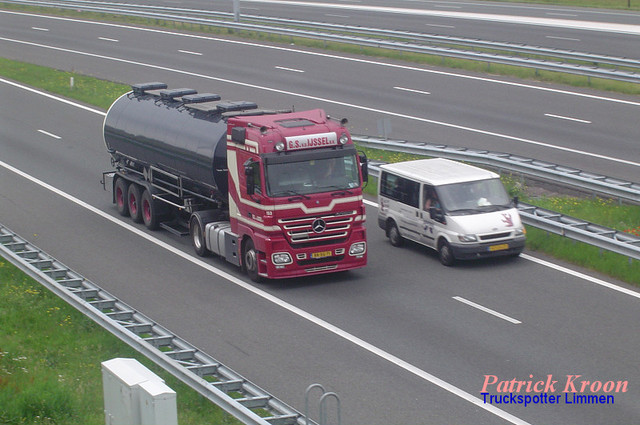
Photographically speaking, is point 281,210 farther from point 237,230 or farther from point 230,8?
point 230,8

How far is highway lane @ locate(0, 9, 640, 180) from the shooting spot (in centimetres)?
2956

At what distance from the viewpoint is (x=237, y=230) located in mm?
19422

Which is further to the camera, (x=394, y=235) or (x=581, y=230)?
(x=394, y=235)

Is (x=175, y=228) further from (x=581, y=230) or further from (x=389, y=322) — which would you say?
(x=581, y=230)

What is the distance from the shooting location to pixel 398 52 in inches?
1769

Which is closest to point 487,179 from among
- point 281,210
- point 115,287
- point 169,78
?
point 281,210

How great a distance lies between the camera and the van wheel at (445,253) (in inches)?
767

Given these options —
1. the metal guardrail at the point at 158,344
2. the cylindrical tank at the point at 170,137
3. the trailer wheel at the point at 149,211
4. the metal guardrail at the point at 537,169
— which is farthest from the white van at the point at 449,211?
the metal guardrail at the point at 158,344

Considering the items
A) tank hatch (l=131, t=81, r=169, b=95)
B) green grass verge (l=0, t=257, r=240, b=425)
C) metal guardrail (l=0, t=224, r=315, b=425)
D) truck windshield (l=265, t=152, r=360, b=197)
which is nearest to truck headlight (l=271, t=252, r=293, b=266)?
truck windshield (l=265, t=152, r=360, b=197)

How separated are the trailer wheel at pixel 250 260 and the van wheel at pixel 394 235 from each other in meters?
3.94

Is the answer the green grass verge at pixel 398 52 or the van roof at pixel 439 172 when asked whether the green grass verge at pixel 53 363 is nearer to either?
the van roof at pixel 439 172

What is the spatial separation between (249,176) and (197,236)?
130 inches

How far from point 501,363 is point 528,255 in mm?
6477

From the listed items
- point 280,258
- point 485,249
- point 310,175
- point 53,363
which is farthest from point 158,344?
point 485,249
